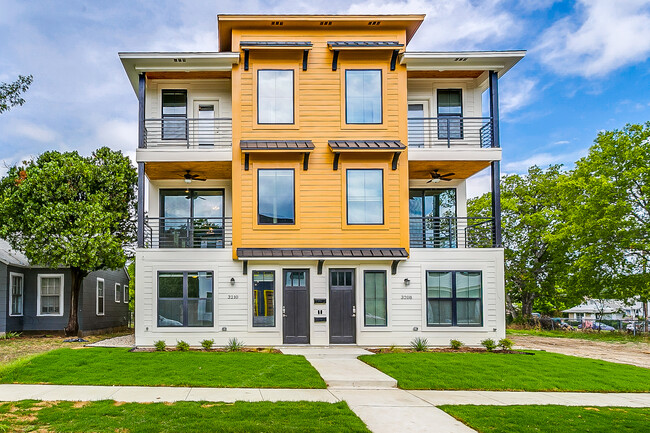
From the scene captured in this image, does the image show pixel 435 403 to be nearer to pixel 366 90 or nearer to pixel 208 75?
pixel 366 90

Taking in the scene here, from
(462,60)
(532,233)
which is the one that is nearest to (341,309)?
(462,60)

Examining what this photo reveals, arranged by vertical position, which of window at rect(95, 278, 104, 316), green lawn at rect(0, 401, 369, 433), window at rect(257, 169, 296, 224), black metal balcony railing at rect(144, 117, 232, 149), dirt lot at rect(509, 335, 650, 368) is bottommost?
dirt lot at rect(509, 335, 650, 368)

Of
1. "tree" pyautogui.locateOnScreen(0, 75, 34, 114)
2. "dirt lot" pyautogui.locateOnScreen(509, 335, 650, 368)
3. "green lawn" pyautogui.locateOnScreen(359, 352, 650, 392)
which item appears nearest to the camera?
"tree" pyautogui.locateOnScreen(0, 75, 34, 114)

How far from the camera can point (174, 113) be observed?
1859cm

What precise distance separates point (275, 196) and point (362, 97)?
14.4ft

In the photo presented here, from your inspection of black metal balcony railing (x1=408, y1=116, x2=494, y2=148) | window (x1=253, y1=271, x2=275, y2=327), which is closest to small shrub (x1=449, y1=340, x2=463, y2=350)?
window (x1=253, y1=271, x2=275, y2=327)

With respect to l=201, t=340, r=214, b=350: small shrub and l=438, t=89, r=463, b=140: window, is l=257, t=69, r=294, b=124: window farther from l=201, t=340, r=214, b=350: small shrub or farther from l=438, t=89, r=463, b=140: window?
l=201, t=340, r=214, b=350: small shrub

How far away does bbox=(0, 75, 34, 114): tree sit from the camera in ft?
31.8

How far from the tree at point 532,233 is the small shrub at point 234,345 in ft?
68.9

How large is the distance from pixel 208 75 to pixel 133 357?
31.8ft

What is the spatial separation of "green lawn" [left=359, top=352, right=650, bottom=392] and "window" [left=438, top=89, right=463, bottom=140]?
788cm

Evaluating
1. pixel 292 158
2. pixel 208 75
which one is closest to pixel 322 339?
pixel 292 158

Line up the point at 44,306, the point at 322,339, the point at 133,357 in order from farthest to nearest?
1. the point at 44,306
2. the point at 322,339
3. the point at 133,357

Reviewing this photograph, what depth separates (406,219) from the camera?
1734cm
